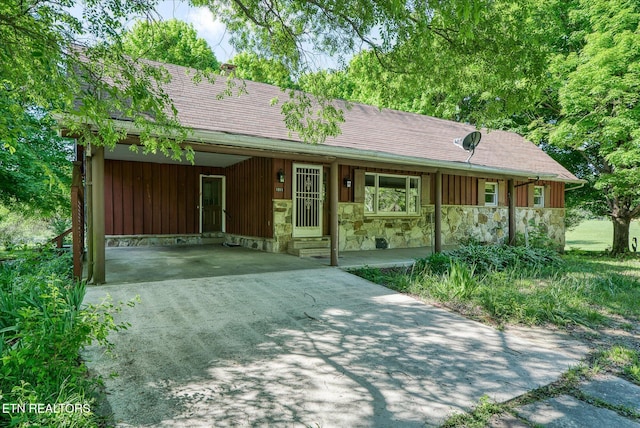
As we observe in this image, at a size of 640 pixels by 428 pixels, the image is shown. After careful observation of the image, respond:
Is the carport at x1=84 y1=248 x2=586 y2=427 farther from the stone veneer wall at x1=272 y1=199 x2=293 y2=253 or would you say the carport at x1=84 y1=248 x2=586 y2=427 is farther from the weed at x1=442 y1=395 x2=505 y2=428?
the stone veneer wall at x1=272 y1=199 x2=293 y2=253

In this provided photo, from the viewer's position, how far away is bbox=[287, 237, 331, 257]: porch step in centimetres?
830

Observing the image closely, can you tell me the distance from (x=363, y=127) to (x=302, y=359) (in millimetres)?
8658

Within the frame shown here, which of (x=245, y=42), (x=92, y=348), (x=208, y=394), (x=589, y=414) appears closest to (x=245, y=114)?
A: (x=245, y=42)

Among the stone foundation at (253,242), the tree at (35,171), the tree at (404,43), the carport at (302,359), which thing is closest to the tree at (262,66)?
the tree at (404,43)

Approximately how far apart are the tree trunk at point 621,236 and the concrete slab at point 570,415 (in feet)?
47.2

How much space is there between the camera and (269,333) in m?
3.58

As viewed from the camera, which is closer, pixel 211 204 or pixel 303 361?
pixel 303 361

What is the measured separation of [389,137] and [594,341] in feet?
25.7

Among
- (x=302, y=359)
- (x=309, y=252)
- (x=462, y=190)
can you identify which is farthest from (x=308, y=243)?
(x=462, y=190)

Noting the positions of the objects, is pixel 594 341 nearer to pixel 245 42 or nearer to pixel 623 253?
pixel 245 42

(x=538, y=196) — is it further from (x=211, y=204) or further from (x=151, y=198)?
(x=151, y=198)

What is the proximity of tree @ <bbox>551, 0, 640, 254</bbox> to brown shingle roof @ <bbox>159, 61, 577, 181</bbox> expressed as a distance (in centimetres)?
162

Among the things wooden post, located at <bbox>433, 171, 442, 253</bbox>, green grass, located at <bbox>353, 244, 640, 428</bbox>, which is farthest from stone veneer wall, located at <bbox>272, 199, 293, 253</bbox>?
wooden post, located at <bbox>433, 171, 442, 253</bbox>

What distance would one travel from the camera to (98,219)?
5.05 m
